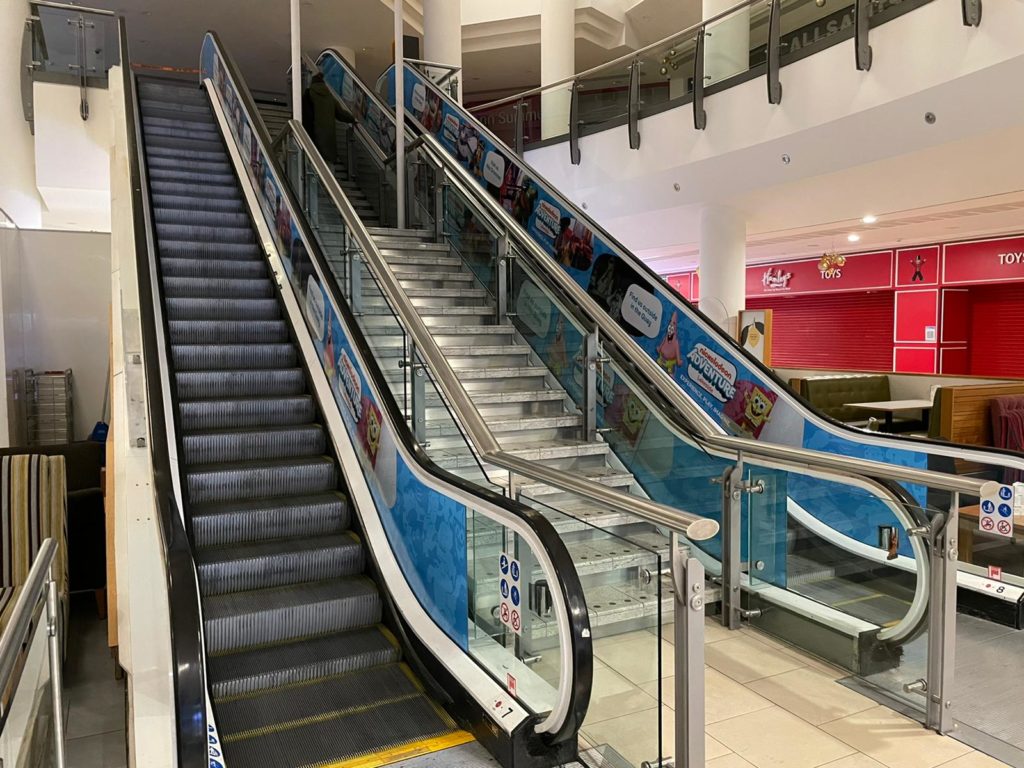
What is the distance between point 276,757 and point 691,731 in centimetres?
148

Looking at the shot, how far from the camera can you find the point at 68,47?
31.3ft

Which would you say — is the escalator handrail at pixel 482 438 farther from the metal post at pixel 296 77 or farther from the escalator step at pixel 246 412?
the metal post at pixel 296 77

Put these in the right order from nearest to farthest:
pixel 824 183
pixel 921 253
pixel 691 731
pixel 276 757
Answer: pixel 691 731
pixel 276 757
pixel 824 183
pixel 921 253

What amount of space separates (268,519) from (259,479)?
0.30m

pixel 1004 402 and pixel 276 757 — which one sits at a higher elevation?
pixel 1004 402

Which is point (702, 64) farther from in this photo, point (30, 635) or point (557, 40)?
point (30, 635)

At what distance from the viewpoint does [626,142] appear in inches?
364

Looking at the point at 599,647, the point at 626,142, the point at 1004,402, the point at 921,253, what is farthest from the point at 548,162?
the point at 599,647

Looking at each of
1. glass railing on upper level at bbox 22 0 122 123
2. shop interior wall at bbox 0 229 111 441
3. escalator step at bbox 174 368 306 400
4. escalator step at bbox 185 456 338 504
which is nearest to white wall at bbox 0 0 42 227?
glass railing on upper level at bbox 22 0 122 123

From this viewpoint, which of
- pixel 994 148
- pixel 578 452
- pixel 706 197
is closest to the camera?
pixel 578 452

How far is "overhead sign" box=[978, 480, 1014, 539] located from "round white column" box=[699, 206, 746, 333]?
4.91 meters

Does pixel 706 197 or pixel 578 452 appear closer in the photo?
A: pixel 578 452

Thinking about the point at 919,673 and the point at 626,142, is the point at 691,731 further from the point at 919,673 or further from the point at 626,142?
the point at 626,142

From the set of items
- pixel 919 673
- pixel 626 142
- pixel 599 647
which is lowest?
pixel 919 673
